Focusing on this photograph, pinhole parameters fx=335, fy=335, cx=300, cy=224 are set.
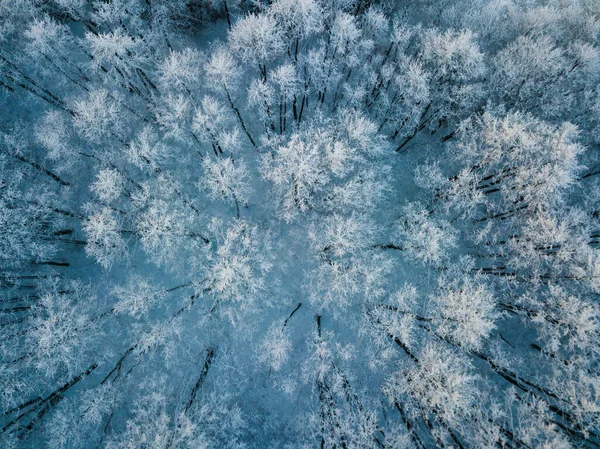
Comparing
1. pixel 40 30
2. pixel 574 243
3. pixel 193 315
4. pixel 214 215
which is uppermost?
pixel 40 30

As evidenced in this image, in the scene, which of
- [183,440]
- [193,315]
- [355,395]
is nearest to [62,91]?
[193,315]

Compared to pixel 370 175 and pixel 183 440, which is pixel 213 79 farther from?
pixel 183 440

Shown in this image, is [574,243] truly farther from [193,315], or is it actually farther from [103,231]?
[103,231]

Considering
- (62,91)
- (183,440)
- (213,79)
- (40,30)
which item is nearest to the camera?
(183,440)

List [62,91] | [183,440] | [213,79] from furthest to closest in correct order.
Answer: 1. [62,91]
2. [213,79]
3. [183,440]

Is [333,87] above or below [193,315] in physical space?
above

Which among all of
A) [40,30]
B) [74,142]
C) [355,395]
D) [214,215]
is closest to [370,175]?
[214,215]

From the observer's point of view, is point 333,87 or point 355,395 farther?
point 333,87

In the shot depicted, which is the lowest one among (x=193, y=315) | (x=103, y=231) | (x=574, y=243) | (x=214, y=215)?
(x=574, y=243)

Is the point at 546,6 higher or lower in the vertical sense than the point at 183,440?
higher
